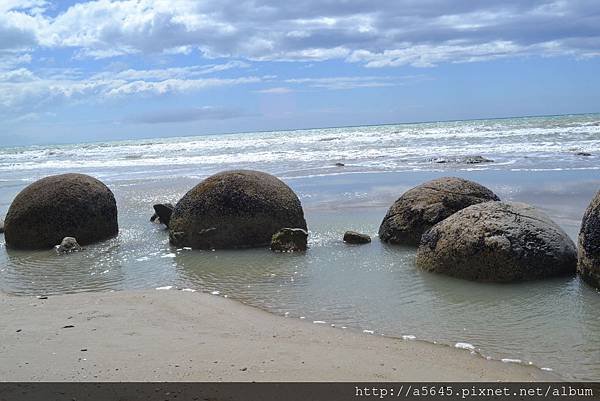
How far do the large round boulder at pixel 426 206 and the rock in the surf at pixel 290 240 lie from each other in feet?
4.30

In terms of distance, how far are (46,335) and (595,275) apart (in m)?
5.39

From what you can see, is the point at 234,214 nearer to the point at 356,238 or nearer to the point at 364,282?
the point at 356,238

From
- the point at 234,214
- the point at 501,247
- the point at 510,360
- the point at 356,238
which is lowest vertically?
the point at 510,360

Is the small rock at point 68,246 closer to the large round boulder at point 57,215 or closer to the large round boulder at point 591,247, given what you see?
the large round boulder at point 57,215

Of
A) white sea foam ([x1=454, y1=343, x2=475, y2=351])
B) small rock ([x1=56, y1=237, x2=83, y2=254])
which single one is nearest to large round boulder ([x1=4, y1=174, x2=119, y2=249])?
small rock ([x1=56, y1=237, x2=83, y2=254])

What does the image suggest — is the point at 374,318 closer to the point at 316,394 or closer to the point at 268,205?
the point at 316,394

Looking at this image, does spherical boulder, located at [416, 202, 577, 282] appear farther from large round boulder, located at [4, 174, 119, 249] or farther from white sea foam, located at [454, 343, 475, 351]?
large round boulder, located at [4, 174, 119, 249]

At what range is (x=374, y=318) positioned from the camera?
5879mm

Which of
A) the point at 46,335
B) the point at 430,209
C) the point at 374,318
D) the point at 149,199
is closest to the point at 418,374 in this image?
the point at 374,318

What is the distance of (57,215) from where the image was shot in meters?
10.3

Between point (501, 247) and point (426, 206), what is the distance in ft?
7.78

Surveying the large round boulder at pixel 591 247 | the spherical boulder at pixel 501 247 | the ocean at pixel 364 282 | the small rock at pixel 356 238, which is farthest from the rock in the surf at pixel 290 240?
the large round boulder at pixel 591 247

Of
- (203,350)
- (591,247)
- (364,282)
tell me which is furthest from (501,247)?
(203,350)

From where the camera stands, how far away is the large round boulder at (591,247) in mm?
6445
